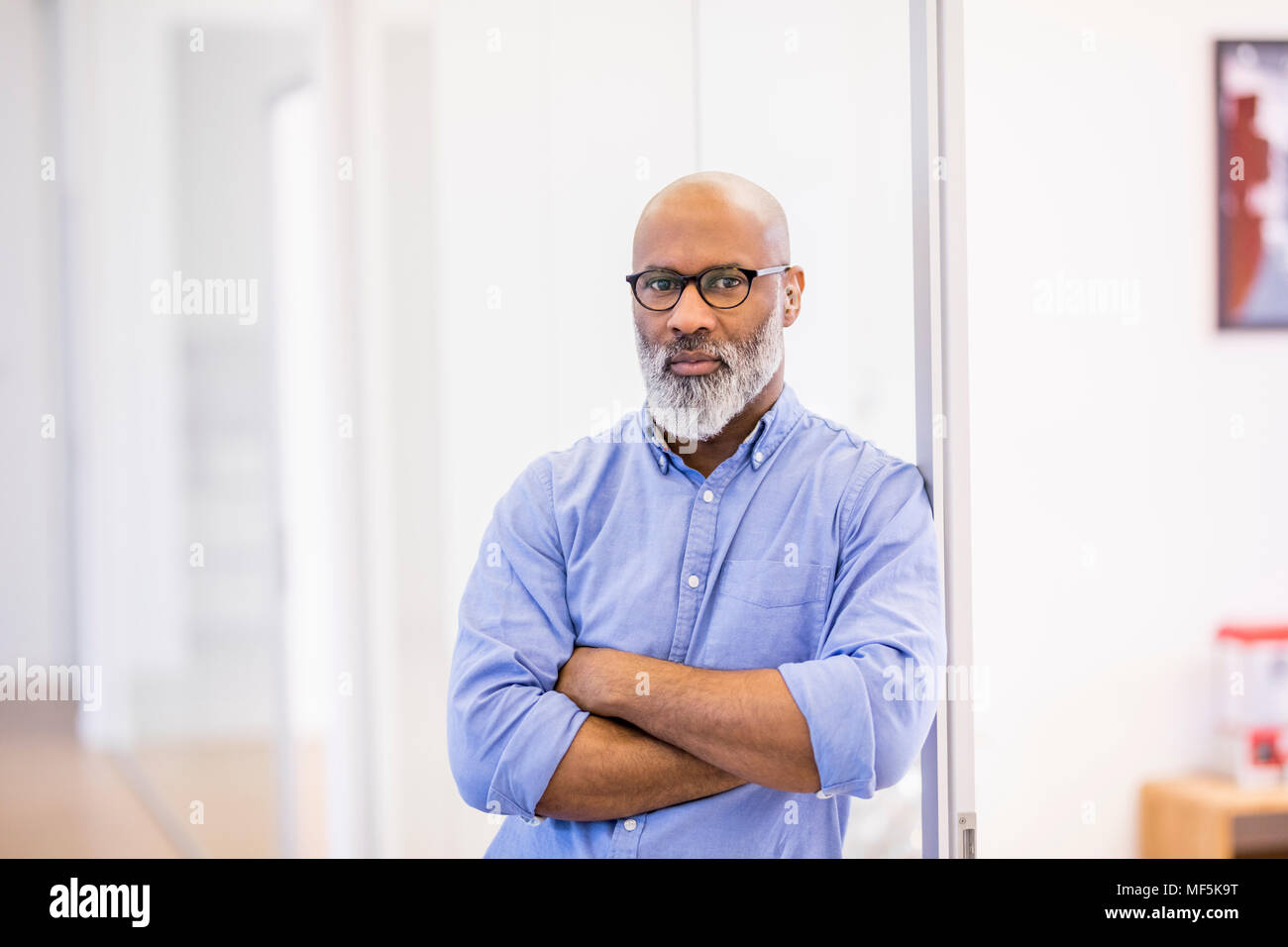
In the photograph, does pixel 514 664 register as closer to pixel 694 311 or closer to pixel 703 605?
pixel 703 605

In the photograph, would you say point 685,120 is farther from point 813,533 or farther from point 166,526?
point 166,526

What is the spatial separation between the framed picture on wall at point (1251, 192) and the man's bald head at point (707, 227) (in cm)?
124

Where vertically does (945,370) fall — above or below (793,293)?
below

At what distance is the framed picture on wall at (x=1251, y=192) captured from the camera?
1.95 m

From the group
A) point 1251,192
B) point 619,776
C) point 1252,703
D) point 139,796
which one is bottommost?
point 139,796

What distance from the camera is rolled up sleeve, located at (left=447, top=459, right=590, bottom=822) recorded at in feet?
3.73

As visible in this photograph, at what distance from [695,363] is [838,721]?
0.51m

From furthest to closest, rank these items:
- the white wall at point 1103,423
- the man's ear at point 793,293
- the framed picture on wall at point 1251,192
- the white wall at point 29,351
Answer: the framed picture on wall at point 1251,192
the white wall at point 1103,423
the white wall at point 29,351
the man's ear at point 793,293

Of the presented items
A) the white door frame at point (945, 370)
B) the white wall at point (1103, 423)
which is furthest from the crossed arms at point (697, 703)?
the white wall at point (1103, 423)

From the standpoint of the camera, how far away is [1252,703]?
191 centimetres

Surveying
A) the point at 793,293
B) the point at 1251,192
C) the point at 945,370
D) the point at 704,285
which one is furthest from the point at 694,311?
the point at 1251,192

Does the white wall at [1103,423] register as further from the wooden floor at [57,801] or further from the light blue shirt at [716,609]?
the wooden floor at [57,801]

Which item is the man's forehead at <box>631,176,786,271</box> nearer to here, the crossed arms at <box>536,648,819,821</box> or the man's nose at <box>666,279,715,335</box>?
the man's nose at <box>666,279,715,335</box>

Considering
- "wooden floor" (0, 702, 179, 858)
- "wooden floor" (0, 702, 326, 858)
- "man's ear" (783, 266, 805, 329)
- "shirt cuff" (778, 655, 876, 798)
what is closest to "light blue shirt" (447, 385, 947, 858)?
"shirt cuff" (778, 655, 876, 798)
